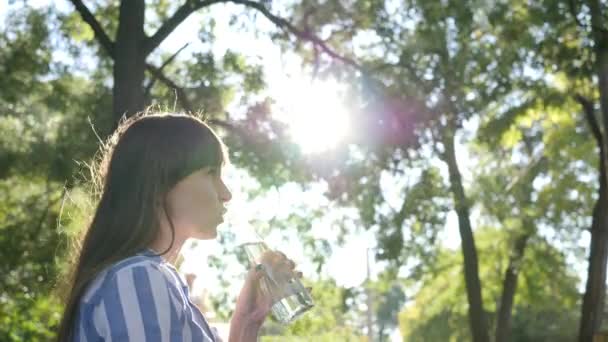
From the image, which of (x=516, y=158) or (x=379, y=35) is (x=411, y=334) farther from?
(x=379, y=35)

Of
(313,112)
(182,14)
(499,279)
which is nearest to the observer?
(182,14)

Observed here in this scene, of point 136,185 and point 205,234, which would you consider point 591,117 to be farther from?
point 136,185

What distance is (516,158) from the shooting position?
21.7 meters

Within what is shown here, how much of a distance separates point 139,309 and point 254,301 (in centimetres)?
86

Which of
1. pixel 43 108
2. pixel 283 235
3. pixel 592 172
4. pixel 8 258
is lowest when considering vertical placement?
pixel 8 258

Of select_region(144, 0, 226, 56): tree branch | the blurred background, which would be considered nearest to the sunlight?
the blurred background

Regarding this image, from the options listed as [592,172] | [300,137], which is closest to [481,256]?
[592,172]

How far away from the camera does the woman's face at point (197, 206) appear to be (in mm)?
2023

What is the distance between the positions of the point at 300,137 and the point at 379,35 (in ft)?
5.26

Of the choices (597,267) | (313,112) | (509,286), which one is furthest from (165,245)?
(509,286)

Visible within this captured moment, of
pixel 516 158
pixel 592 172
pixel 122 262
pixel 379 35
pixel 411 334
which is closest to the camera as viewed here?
pixel 122 262

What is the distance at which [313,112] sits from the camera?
502 inches

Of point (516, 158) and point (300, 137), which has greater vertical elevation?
point (516, 158)

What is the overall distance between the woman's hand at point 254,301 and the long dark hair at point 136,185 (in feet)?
1.69
